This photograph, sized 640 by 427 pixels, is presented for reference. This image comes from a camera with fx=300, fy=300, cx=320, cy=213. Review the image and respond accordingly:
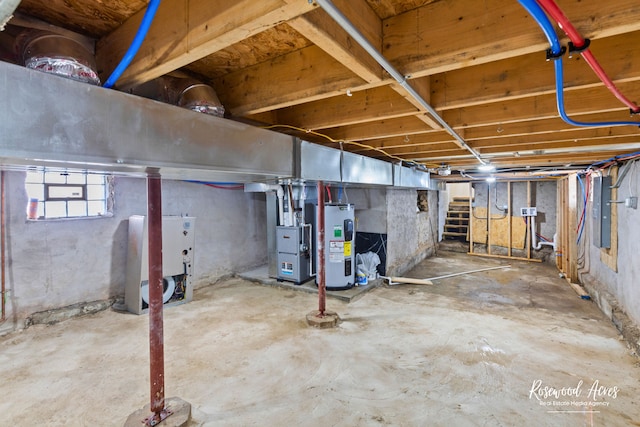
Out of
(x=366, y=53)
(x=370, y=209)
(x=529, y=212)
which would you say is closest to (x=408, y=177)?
(x=370, y=209)

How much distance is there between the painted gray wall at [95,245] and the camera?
298cm

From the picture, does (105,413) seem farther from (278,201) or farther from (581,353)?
(581,353)

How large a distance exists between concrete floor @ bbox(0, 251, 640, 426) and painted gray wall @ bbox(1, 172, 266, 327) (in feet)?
1.09

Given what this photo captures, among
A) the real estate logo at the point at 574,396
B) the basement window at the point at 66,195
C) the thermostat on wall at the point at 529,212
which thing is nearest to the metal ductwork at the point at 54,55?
the basement window at the point at 66,195

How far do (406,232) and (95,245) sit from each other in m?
4.67

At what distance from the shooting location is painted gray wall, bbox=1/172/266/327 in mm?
2983

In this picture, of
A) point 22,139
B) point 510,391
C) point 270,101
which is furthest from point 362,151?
point 22,139

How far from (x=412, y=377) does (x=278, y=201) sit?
10.1ft

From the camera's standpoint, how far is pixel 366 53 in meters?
1.24

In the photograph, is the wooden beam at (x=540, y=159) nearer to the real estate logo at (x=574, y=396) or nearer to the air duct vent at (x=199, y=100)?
the real estate logo at (x=574, y=396)

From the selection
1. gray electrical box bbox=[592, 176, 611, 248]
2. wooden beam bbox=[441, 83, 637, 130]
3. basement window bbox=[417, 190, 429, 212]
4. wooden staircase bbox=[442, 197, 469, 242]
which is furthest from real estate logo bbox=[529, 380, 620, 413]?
wooden staircase bbox=[442, 197, 469, 242]

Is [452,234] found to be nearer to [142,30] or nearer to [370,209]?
[370,209]

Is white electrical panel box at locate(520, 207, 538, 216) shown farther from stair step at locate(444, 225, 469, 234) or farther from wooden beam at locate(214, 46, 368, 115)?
wooden beam at locate(214, 46, 368, 115)

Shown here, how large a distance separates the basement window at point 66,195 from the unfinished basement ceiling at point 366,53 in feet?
7.13
